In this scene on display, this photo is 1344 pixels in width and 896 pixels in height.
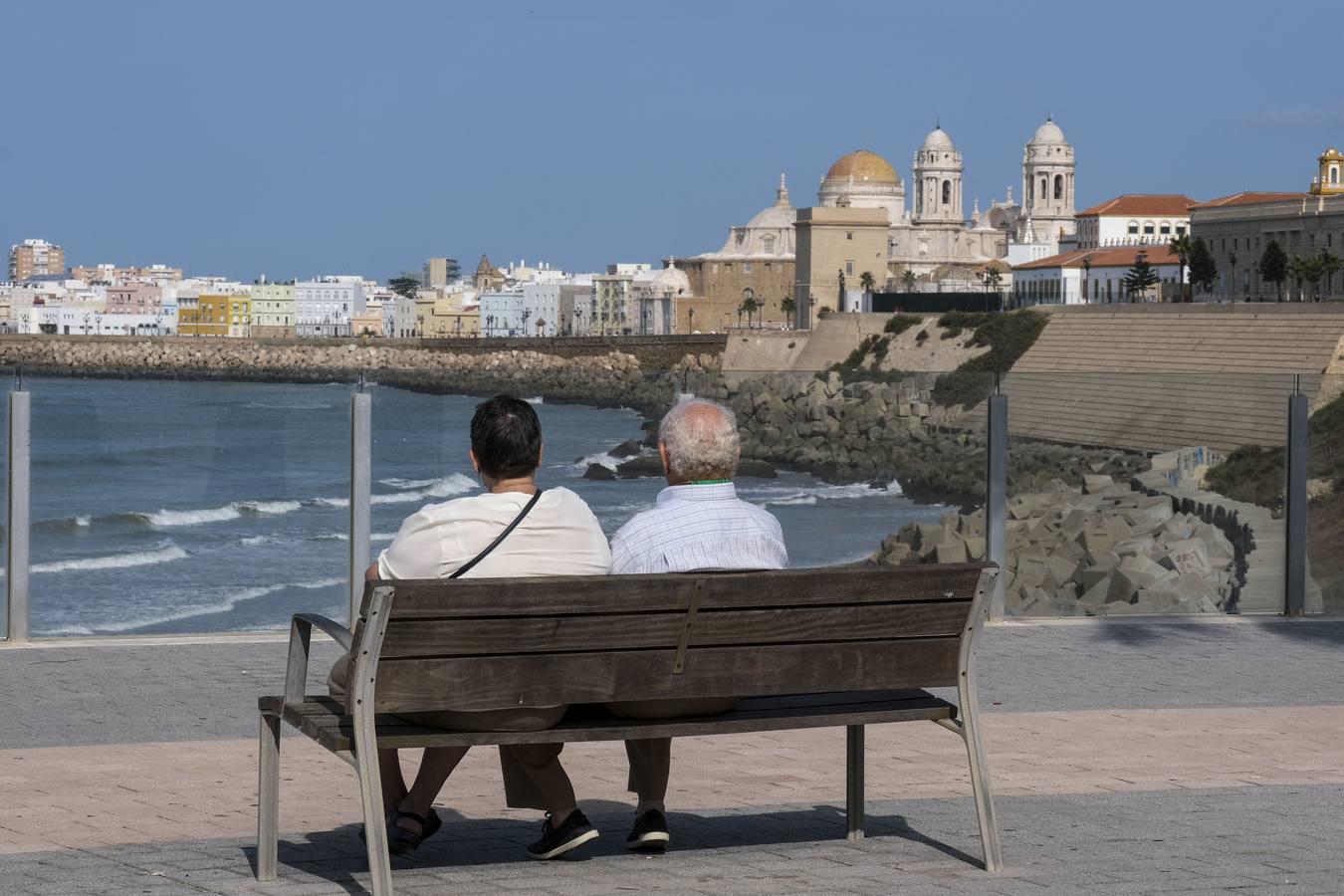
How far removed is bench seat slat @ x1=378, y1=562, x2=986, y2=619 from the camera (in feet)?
11.2

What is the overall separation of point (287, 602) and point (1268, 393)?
4088mm

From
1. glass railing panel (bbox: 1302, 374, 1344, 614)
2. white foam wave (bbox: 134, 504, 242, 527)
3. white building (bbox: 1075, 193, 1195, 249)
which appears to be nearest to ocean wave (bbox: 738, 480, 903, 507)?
glass railing panel (bbox: 1302, 374, 1344, 614)

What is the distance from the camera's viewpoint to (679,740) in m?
5.38

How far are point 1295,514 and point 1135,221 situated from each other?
101929 mm

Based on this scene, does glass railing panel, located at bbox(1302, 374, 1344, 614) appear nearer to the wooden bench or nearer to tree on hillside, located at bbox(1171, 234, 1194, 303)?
the wooden bench

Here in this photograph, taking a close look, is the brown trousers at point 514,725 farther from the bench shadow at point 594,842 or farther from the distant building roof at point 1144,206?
the distant building roof at point 1144,206

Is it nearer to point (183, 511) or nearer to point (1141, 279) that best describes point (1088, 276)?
point (1141, 279)

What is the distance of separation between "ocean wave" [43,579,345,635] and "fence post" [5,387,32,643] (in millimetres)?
117

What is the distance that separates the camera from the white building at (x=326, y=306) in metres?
159

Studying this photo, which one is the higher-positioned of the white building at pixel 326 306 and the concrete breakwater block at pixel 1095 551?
the white building at pixel 326 306

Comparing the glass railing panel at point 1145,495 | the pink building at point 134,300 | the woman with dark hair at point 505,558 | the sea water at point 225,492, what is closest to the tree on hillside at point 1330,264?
the glass railing panel at point 1145,495

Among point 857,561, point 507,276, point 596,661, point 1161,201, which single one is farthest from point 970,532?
point 507,276

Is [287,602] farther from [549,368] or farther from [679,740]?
[679,740]

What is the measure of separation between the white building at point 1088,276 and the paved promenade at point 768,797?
254ft
